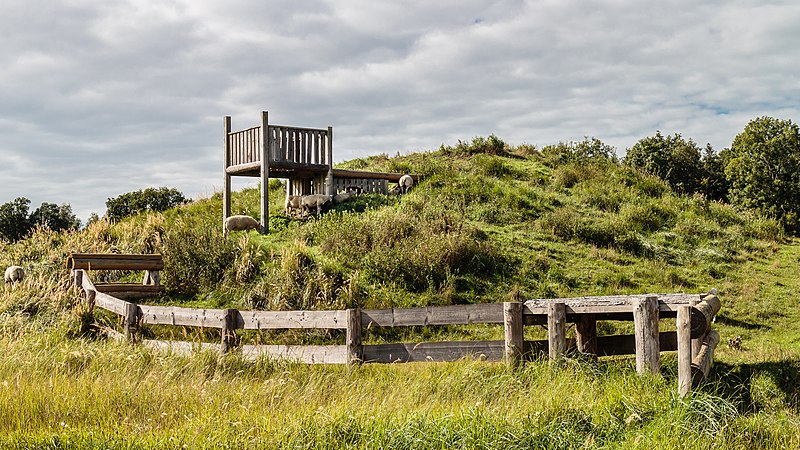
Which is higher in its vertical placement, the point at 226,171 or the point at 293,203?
the point at 226,171

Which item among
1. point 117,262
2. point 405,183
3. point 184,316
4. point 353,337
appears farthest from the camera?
point 405,183

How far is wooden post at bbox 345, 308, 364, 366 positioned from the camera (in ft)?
34.7

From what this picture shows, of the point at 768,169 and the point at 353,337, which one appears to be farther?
the point at 768,169

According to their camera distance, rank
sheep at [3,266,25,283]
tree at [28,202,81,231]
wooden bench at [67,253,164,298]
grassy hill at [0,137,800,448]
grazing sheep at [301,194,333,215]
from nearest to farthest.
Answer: grassy hill at [0,137,800,448] < wooden bench at [67,253,164,298] < sheep at [3,266,25,283] < grazing sheep at [301,194,333,215] < tree at [28,202,81,231]

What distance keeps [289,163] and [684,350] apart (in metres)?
17.4

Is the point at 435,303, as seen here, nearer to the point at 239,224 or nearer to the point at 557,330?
the point at 557,330

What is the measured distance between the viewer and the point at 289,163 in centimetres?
2373

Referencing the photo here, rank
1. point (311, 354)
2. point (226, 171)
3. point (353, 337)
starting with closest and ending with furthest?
point (353, 337) < point (311, 354) < point (226, 171)

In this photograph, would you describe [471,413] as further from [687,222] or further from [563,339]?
[687,222]

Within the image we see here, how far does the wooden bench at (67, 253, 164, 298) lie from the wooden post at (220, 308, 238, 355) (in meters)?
8.12

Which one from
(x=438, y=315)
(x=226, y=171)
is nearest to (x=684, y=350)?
(x=438, y=315)

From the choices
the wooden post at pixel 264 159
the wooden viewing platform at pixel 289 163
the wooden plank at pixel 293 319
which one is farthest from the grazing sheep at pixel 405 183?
the wooden plank at pixel 293 319

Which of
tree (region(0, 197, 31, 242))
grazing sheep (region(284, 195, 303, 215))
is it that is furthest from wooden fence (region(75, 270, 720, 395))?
tree (region(0, 197, 31, 242))

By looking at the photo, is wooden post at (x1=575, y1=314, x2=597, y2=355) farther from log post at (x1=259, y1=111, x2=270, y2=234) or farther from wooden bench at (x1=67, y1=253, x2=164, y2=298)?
log post at (x1=259, y1=111, x2=270, y2=234)
